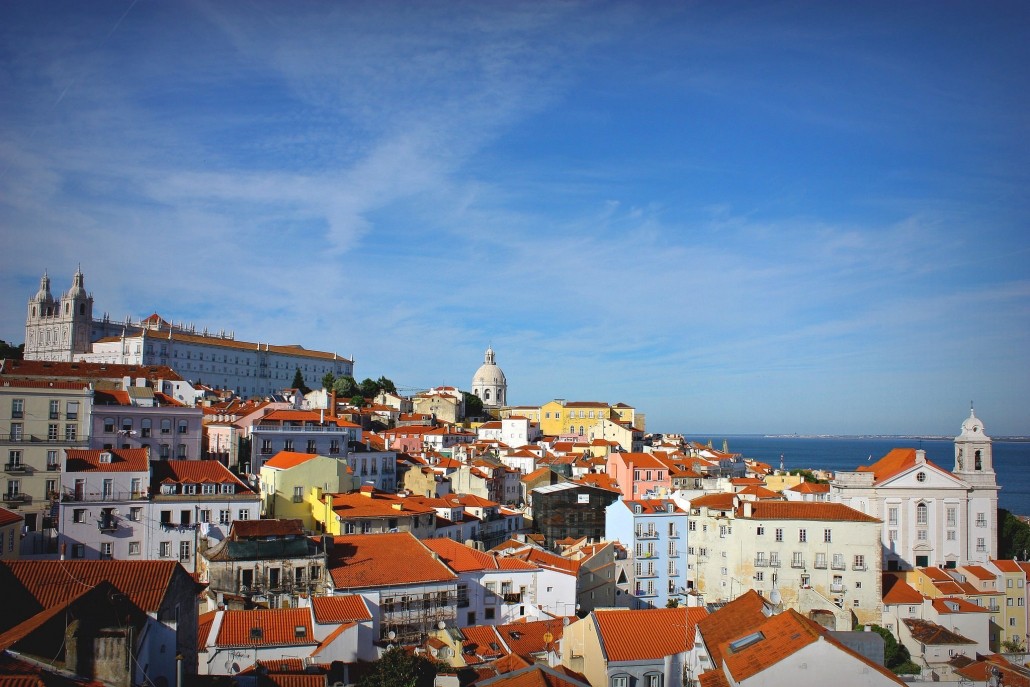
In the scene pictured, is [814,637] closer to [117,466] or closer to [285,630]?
[285,630]

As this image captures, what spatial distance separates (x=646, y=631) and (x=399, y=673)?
313 inches

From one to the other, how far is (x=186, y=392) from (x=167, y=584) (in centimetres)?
4669

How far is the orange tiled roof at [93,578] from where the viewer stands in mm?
17281

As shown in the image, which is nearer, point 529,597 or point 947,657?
point 529,597

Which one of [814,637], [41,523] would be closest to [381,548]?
[41,523]

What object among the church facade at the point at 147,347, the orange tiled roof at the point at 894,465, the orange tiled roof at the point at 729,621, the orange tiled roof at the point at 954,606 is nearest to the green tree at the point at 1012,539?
the orange tiled roof at the point at 894,465

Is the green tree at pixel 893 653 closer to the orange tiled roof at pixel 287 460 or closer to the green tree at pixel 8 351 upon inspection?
the orange tiled roof at pixel 287 460

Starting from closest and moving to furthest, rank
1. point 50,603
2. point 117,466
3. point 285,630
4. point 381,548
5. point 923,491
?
point 50,603 < point 285,630 < point 381,548 < point 117,466 < point 923,491

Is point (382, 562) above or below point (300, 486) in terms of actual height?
below

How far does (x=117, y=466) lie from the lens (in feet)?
107

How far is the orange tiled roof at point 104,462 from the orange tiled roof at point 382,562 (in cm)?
876

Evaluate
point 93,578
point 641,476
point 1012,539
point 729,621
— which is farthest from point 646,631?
point 641,476

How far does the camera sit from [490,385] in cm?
14838

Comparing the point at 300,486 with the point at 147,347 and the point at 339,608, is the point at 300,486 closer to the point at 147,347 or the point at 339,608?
the point at 339,608
